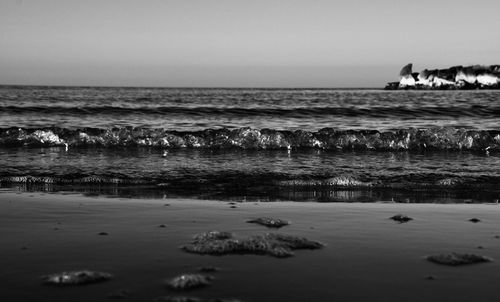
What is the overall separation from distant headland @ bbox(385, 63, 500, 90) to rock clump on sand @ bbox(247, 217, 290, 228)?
111 metres

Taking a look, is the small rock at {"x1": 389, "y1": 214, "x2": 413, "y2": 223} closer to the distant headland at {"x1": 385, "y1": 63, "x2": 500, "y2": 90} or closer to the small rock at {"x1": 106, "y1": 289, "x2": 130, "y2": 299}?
the small rock at {"x1": 106, "y1": 289, "x2": 130, "y2": 299}

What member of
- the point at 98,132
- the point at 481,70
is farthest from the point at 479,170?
the point at 481,70

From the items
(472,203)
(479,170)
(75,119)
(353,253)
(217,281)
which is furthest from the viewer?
(75,119)

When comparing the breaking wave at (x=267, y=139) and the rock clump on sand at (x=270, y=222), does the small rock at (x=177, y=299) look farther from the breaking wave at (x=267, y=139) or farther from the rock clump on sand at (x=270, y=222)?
the breaking wave at (x=267, y=139)

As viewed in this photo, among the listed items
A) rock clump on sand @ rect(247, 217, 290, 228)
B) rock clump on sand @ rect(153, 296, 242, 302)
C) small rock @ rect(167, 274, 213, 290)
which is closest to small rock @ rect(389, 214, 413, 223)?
rock clump on sand @ rect(247, 217, 290, 228)

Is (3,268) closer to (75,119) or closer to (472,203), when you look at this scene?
(472,203)

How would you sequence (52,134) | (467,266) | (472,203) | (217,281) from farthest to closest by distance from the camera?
(52,134), (472,203), (467,266), (217,281)

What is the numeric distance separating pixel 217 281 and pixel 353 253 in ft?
4.55

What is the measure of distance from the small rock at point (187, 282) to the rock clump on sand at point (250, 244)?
0.82 meters

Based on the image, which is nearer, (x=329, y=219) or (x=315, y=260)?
(x=315, y=260)

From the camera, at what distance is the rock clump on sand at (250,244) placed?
16.6ft

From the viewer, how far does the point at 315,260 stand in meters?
4.76

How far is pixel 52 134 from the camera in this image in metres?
16.8

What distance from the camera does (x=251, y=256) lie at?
4.92 m
